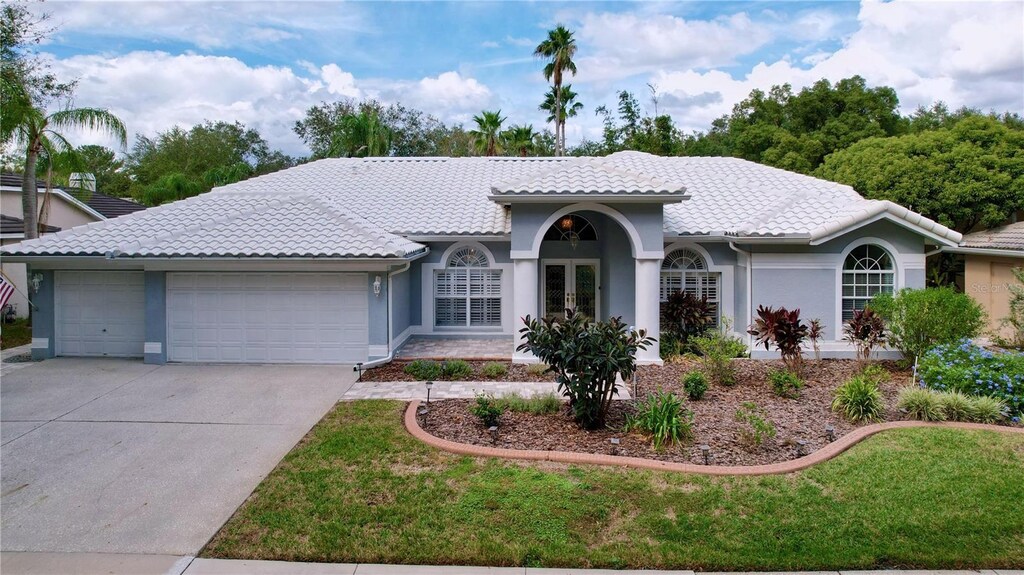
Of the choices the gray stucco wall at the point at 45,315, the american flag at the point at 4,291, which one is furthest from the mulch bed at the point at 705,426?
the gray stucco wall at the point at 45,315

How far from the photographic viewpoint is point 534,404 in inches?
384

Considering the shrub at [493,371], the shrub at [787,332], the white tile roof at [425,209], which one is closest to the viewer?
the shrub at [787,332]

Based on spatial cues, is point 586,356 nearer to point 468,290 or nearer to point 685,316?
point 685,316

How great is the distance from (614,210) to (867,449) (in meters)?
7.19

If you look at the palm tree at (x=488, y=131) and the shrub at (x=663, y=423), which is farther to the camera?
the palm tree at (x=488, y=131)

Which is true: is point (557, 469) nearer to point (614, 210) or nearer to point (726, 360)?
point (726, 360)

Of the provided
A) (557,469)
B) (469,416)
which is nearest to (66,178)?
(469,416)

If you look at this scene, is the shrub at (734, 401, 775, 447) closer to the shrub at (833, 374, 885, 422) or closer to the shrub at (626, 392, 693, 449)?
the shrub at (626, 392, 693, 449)

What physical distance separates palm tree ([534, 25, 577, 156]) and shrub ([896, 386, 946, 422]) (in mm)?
28498

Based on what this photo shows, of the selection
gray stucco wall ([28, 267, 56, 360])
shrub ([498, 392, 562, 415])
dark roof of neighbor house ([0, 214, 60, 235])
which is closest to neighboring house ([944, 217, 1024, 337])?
shrub ([498, 392, 562, 415])

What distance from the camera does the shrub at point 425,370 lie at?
12.2 meters

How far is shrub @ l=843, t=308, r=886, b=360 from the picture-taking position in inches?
490

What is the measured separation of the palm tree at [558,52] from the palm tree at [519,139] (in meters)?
2.67

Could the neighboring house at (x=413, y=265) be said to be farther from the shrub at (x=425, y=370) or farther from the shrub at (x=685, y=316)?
the shrub at (x=425, y=370)
